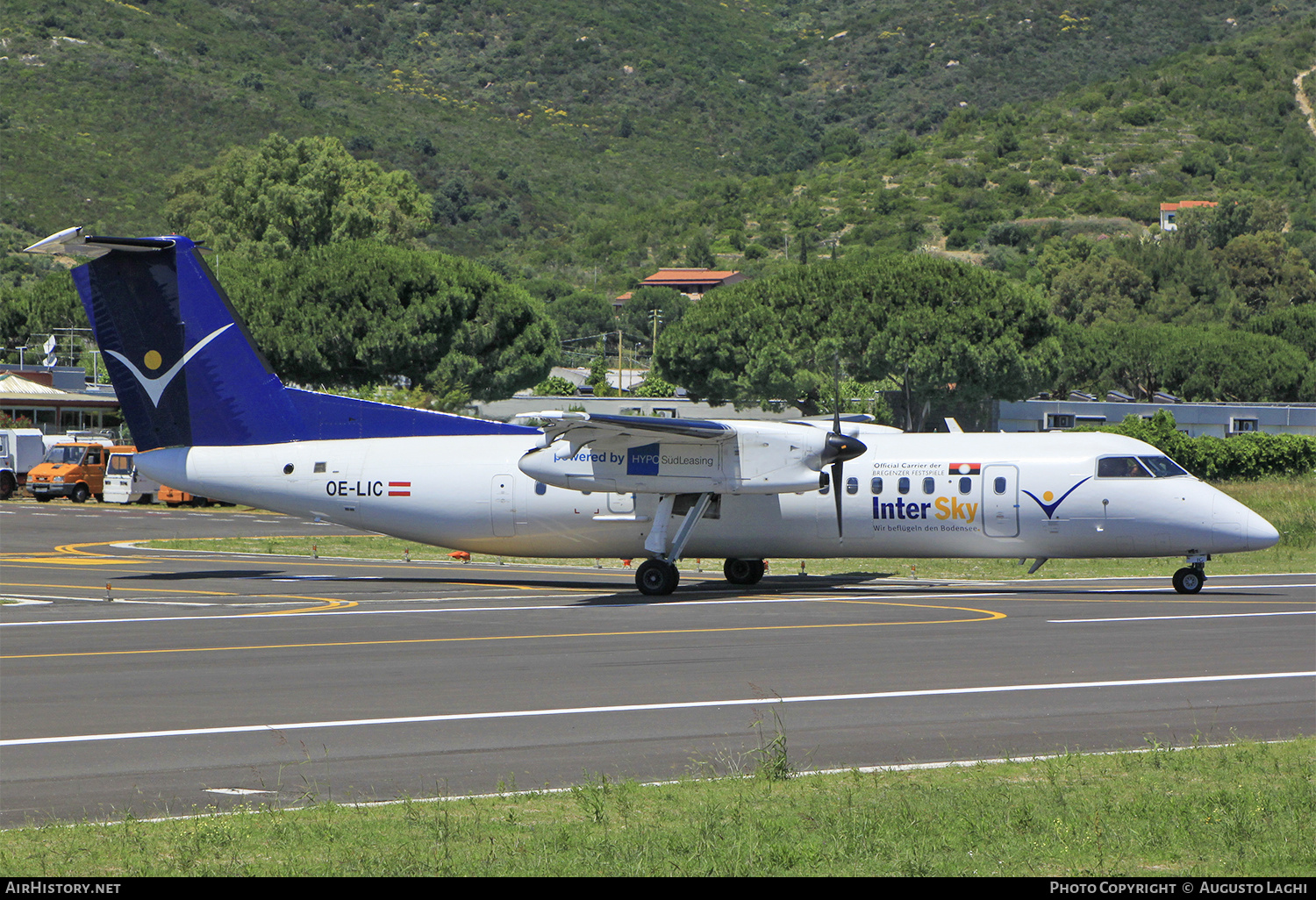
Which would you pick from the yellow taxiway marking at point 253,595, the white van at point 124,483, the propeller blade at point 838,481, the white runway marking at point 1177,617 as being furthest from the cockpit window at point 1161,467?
the white van at point 124,483

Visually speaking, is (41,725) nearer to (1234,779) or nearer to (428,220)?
(1234,779)

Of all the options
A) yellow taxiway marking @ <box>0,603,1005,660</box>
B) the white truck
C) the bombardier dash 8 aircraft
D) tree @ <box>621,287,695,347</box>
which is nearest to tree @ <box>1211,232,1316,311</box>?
tree @ <box>621,287,695,347</box>

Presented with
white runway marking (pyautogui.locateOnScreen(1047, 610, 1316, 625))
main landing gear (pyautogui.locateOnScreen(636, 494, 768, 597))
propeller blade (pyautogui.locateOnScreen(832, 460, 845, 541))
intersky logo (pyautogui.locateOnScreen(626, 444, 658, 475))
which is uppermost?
intersky logo (pyautogui.locateOnScreen(626, 444, 658, 475))

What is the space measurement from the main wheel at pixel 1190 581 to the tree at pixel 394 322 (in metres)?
48.7

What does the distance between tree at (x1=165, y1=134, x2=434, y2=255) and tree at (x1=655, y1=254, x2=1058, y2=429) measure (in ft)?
86.2

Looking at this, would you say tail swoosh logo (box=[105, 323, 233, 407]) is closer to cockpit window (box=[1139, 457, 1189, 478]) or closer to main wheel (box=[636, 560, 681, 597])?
main wheel (box=[636, 560, 681, 597])

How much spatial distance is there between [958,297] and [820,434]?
55317mm

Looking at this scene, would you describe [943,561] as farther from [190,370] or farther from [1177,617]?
[190,370]

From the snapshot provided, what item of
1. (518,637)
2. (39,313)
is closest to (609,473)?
(518,637)

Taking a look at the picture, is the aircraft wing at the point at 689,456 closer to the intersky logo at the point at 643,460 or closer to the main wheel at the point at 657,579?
the intersky logo at the point at 643,460

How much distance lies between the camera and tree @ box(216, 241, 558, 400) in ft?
225

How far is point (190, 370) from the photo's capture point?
2720 centimetres

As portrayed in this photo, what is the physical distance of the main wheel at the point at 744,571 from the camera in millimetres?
26984

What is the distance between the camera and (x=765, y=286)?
81125 millimetres
